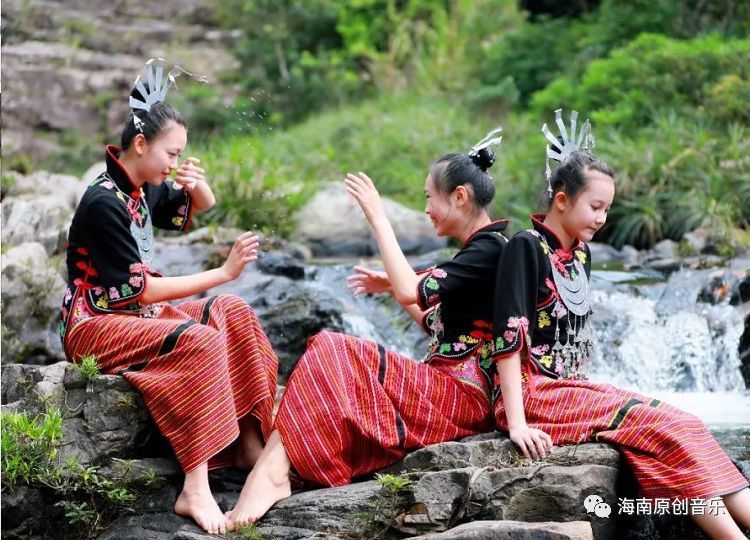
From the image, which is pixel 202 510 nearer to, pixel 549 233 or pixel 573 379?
pixel 573 379

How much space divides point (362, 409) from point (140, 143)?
1199mm

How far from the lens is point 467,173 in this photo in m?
3.49

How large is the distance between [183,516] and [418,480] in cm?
76

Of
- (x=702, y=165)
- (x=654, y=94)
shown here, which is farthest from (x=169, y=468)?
(x=654, y=94)

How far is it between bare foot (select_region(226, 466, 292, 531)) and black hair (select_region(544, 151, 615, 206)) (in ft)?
4.17

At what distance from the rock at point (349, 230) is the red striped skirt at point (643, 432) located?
6.05 m

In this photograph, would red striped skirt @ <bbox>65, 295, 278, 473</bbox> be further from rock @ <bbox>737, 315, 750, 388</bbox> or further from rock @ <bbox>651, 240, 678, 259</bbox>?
rock @ <bbox>651, 240, 678, 259</bbox>

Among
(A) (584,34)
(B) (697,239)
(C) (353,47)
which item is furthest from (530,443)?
(C) (353,47)

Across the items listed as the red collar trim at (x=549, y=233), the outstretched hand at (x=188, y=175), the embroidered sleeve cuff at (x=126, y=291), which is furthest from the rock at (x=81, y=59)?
the red collar trim at (x=549, y=233)

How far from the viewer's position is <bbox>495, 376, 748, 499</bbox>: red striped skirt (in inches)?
123

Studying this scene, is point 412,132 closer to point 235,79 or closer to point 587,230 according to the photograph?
point 235,79

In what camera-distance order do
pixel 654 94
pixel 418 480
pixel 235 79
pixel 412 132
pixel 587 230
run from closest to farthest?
pixel 418 480 → pixel 587 230 → pixel 654 94 → pixel 412 132 → pixel 235 79

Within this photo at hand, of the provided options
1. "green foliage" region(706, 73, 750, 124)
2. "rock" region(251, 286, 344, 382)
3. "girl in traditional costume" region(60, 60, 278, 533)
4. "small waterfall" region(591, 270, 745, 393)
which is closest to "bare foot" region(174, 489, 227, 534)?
"girl in traditional costume" region(60, 60, 278, 533)

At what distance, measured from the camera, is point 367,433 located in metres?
3.35
